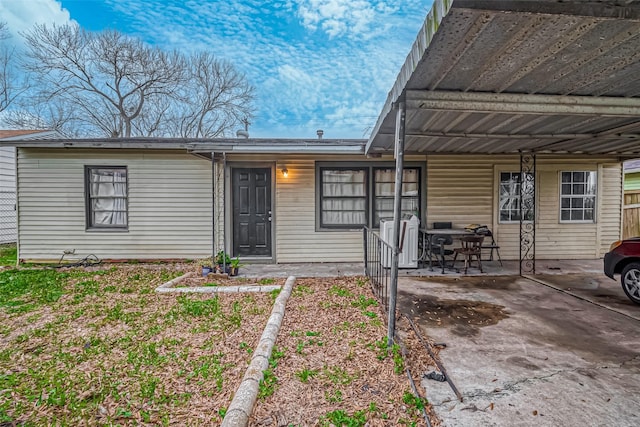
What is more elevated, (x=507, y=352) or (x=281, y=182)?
(x=281, y=182)

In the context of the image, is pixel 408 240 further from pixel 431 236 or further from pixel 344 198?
pixel 344 198

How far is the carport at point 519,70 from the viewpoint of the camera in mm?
1724

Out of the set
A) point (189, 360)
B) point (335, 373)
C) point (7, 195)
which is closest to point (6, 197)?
point (7, 195)

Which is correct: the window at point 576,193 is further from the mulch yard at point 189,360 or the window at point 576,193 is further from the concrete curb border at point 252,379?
the concrete curb border at point 252,379

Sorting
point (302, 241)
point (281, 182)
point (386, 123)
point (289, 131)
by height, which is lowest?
point (302, 241)

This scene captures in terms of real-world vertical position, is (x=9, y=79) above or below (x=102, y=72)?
below

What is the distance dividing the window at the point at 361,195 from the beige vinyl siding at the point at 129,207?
275 cm

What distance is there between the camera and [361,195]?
7.09 m

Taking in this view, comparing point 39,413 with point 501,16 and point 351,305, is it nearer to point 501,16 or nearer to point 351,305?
point 351,305

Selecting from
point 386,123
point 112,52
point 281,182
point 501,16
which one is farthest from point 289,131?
Answer: point 501,16

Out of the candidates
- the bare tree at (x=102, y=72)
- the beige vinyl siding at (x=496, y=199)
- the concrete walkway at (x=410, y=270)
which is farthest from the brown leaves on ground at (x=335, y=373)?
the bare tree at (x=102, y=72)

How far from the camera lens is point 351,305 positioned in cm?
415

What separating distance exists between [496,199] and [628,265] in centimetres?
302

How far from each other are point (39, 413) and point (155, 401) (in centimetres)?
74
